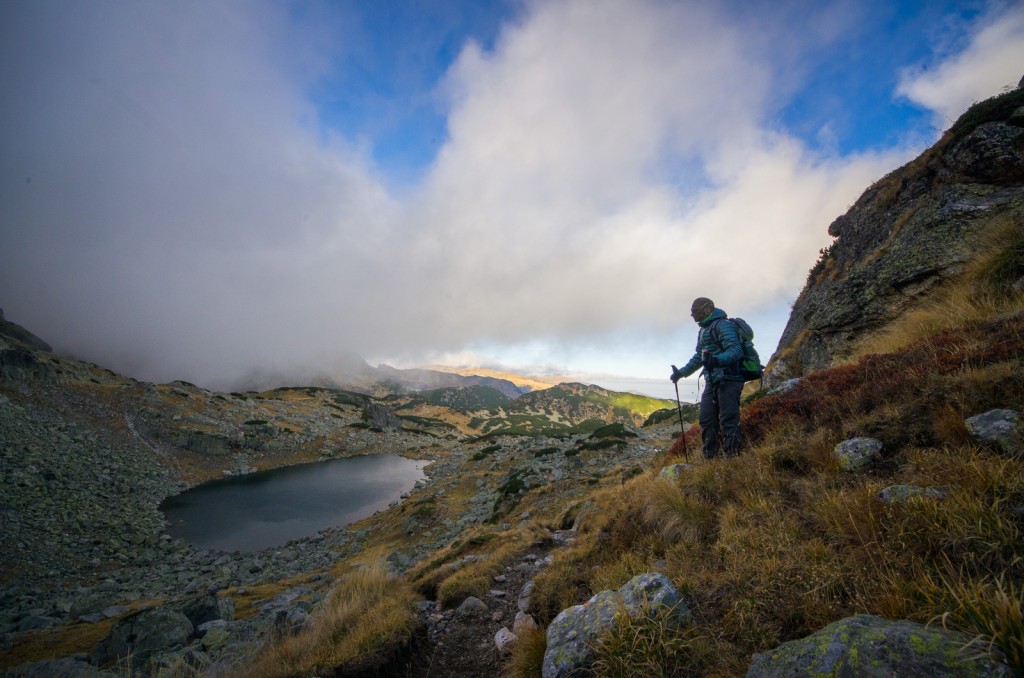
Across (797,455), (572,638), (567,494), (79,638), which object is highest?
(797,455)

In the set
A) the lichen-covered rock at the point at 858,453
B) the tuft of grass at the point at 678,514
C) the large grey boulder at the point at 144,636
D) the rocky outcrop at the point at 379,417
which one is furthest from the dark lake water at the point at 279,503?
the rocky outcrop at the point at 379,417

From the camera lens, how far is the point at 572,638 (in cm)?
389

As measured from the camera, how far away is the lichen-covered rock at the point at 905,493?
11.3 ft

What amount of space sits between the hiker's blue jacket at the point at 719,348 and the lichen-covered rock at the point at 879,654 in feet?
18.6

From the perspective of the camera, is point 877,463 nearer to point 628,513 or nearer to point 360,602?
point 628,513

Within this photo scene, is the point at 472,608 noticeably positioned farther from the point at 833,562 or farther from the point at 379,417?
the point at 379,417

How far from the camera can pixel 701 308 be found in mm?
8383

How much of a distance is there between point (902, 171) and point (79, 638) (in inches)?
1440

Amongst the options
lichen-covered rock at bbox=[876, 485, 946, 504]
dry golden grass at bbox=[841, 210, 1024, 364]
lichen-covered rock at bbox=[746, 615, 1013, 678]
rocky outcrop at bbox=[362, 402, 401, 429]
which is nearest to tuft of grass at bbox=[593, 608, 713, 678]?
lichen-covered rock at bbox=[746, 615, 1013, 678]

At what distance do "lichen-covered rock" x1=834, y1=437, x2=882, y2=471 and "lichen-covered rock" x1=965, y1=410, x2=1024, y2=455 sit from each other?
923mm

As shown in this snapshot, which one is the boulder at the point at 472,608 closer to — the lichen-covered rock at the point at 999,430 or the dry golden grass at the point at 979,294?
the lichen-covered rock at the point at 999,430

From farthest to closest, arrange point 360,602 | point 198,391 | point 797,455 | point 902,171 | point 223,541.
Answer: point 198,391
point 223,541
point 902,171
point 360,602
point 797,455

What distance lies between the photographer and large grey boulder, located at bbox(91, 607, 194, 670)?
8039 millimetres

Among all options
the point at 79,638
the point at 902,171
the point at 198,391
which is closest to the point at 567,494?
the point at 79,638
